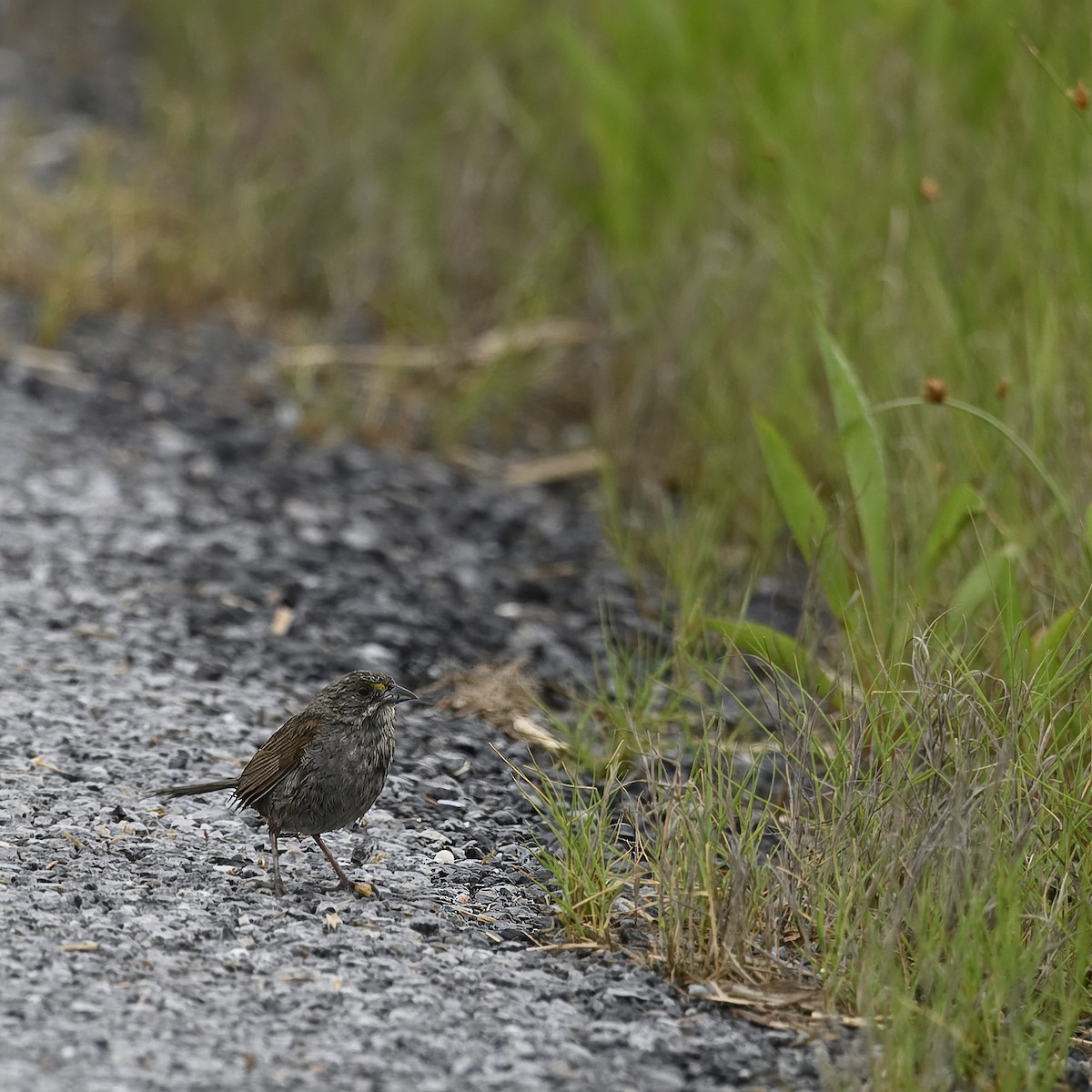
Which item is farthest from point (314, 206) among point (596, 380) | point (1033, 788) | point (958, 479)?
point (1033, 788)

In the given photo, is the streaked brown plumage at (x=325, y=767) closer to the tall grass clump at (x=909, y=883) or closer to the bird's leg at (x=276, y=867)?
the bird's leg at (x=276, y=867)

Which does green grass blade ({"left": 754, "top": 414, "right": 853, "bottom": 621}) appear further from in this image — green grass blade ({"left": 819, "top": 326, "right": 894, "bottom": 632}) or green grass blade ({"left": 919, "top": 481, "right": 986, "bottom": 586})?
green grass blade ({"left": 919, "top": 481, "right": 986, "bottom": 586})

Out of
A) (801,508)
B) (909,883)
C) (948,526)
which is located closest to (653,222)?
(801,508)

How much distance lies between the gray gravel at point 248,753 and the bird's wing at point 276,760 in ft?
0.52

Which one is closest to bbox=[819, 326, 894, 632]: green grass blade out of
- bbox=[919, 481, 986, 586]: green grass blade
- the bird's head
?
bbox=[919, 481, 986, 586]: green grass blade

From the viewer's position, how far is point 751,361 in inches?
214

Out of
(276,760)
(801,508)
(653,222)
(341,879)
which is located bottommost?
(341,879)

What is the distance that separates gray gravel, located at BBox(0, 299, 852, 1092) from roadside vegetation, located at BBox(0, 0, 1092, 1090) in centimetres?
20

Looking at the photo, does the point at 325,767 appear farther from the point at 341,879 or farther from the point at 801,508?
the point at 801,508

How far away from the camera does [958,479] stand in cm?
431

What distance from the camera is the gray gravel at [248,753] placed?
2.57 meters

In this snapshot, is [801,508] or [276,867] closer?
[276,867]

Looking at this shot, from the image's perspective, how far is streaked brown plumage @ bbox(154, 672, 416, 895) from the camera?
10.2ft

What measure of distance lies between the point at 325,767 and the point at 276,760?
141 millimetres
